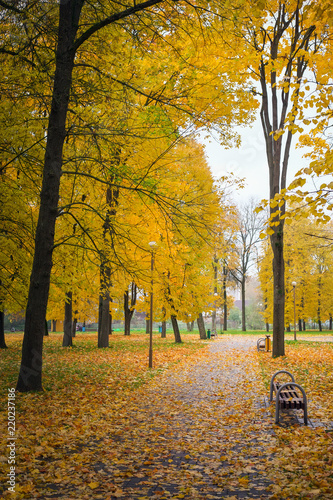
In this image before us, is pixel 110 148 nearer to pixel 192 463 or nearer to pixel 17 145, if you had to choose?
pixel 17 145

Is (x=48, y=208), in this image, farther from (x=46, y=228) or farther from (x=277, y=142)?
(x=277, y=142)

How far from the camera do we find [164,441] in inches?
204

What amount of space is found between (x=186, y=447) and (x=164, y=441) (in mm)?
384

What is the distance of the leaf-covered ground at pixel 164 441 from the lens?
3715 mm

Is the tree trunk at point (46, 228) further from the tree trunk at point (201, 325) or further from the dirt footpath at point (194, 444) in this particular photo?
the tree trunk at point (201, 325)

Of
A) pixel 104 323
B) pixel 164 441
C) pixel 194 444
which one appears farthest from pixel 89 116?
pixel 104 323

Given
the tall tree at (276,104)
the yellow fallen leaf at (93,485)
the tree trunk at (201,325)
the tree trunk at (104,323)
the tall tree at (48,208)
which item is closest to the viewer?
the yellow fallen leaf at (93,485)

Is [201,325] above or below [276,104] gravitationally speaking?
below

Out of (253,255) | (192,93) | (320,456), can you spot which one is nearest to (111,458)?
(320,456)

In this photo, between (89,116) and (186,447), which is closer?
(186,447)

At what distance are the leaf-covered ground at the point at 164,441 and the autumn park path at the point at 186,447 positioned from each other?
13mm

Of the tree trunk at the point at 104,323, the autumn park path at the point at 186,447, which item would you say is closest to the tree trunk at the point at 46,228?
the autumn park path at the point at 186,447

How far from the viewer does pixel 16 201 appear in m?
8.52

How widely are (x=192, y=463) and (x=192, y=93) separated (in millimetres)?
6627
